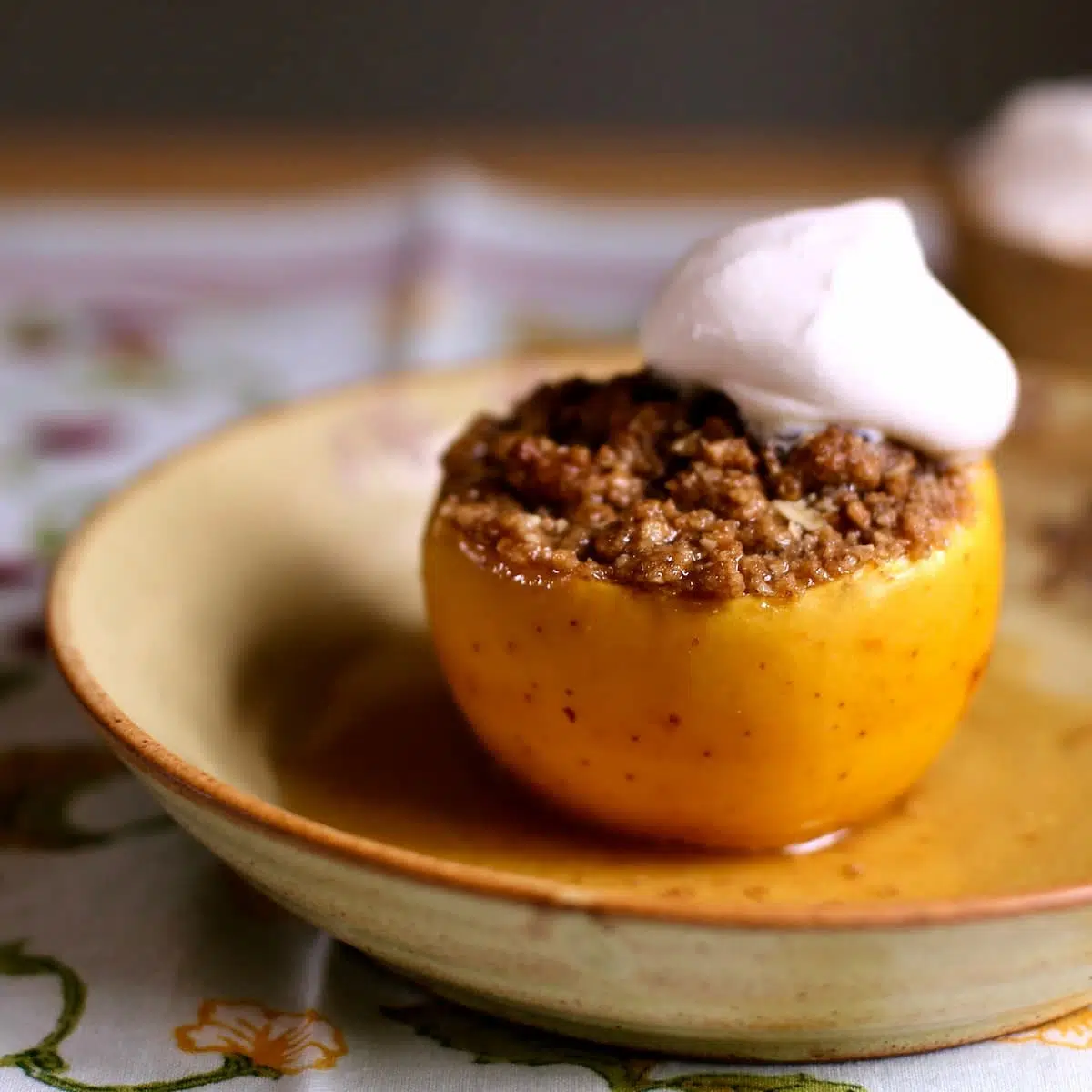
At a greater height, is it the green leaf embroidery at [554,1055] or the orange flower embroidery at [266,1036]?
the green leaf embroidery at [554,1055]

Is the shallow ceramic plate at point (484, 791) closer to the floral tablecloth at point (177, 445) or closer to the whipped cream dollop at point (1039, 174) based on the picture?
the floral tablecloth at point (177, 445)

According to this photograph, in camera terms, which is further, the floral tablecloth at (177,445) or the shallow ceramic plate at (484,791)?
the floral tablecloth at (177,445)

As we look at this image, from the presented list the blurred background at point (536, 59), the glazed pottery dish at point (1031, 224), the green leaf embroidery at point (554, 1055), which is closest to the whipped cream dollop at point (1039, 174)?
the glazed pottery dish at point (1031, 224)

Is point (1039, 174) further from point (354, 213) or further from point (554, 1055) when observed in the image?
point (554, 1055)

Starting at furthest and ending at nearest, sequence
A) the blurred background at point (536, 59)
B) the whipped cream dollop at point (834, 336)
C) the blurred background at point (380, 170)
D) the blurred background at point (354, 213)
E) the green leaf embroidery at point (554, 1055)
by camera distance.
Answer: the blurred background at point (536, 59) → the blurred background at point (380, 170) → the blurred background at point (354, 213) → the whipped cream dollop at point (834, 336) → the green leaf embroidery at point (554, 1055)

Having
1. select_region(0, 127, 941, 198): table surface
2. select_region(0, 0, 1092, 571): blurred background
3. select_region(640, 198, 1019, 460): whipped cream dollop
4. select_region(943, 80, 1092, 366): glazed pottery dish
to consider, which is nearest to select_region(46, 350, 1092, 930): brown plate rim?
select_region(640, 198, 1019, 460): whipped cream dollop

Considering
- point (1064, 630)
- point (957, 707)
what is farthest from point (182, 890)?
point (1064, 630)

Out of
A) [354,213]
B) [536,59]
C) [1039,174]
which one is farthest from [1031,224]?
[536,59]
